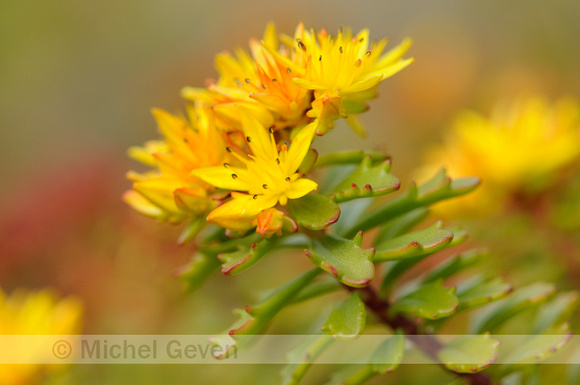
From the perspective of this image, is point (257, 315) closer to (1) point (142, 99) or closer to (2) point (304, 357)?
(2) point (304, 357)

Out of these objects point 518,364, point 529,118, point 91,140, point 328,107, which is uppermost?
point 328,107

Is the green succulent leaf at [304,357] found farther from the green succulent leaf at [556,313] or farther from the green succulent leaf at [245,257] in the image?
the green succulent leaf at [556,313]

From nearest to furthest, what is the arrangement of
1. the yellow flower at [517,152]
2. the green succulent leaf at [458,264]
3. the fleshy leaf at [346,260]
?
the fleshy leaf at [346,260] → the green succulent leaf at [458,264] → the yellow flower at [517,152]

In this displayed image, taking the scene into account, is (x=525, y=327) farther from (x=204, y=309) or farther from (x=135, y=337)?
(x=135, y=337)

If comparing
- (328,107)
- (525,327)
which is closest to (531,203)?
(525,327)

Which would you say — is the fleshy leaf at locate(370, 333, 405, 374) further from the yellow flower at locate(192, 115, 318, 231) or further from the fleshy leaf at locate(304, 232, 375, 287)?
the yellow flower at locate(192, 115, 318, 231)

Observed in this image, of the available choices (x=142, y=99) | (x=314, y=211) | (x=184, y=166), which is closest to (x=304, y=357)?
(x=314, y=211)

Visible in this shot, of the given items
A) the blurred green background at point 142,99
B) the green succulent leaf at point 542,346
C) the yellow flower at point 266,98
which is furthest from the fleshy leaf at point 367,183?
the blurred green background at point 142,99
